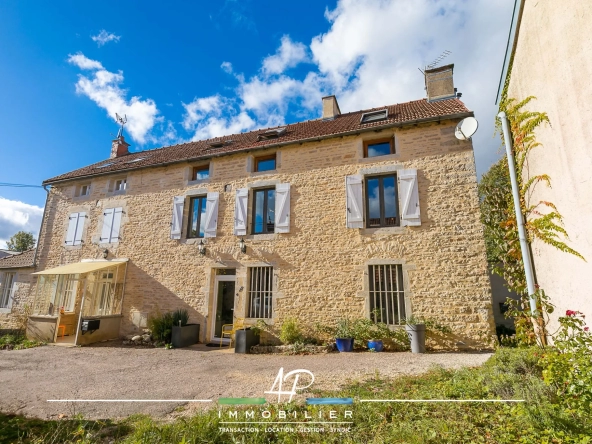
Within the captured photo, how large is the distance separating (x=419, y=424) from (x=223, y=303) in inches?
287

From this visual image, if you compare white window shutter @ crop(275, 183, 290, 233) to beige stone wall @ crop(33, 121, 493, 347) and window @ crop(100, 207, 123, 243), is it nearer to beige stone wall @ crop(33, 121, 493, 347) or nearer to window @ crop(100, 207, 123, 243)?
beige stone wall @ crop(33, 121, 493, 347)

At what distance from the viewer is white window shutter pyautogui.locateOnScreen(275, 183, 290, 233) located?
8.71 meters

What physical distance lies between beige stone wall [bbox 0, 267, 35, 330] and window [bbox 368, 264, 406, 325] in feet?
40.6

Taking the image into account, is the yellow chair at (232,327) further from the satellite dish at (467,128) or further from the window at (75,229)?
the satellite dish at (467,128)

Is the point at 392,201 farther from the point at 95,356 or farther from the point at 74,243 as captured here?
the point at 74,243

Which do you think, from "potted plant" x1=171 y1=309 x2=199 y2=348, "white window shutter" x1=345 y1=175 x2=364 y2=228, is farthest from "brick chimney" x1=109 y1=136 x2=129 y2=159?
"white window shutter" x1=345 y1=175 x2=364 y2=228

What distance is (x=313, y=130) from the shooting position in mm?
10055

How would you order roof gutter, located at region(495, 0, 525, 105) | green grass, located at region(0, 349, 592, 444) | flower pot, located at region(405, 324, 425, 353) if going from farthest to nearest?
flower pot, located at region(405, 324, 425, 353) < roof gutter, located at region(495, 0, 525, 105) < green grass, located at region(0, 349, 592, 444)

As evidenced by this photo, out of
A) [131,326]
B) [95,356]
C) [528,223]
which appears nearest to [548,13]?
[528,223]

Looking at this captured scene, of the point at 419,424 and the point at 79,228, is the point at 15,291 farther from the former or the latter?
the point at 419,424

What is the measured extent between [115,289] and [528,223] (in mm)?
11495

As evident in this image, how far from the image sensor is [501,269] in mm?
6430

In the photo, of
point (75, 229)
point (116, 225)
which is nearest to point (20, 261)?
point (75, 229)

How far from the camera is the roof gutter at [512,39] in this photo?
17.8ft
